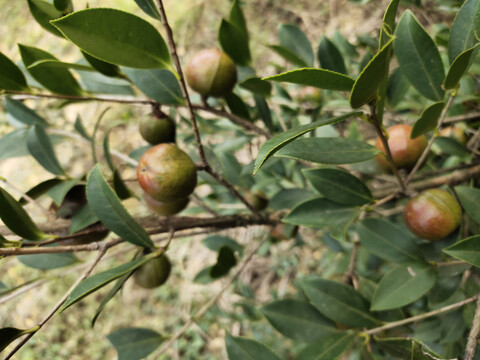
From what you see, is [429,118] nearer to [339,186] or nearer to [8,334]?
[339,186]

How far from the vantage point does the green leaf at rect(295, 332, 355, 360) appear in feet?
2.41

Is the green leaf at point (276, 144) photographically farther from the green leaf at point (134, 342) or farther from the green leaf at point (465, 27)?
the green leaf at point (134, 342)

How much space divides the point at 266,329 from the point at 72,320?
1.76 meters

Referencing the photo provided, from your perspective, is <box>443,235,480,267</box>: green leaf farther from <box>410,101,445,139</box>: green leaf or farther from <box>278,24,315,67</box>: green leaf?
<box>278,24,315,67</box>: green leaf

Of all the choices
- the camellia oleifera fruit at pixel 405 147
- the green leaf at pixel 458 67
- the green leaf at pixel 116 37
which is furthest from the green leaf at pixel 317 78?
the camellia oleifera fruit at pixel 405 147

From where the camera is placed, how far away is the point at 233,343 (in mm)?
A: 706

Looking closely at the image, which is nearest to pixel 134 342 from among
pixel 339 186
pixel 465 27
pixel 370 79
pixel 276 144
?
pixel 339 186

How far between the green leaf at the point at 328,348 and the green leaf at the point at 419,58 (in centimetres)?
51

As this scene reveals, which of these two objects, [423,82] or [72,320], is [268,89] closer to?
[423,82]

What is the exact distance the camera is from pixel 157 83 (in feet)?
2.70

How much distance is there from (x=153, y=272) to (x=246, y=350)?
0.89 ft

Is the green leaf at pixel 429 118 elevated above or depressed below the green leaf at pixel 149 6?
below

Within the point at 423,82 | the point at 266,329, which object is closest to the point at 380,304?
the point at 423,82

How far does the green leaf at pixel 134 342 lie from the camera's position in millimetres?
894
